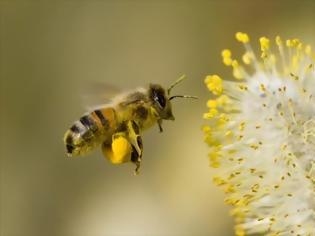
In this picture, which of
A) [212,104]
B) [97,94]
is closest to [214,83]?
[212,104]

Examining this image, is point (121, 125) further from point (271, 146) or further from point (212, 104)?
point (271, 146)

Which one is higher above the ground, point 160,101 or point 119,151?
point 160,101

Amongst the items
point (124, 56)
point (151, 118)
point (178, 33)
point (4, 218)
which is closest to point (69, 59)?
point (124, 56)

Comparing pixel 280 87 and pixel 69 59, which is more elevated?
pixel 69 59

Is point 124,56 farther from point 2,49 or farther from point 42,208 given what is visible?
point 42,208

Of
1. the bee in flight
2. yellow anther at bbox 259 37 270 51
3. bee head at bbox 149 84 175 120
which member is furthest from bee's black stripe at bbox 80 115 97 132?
yellow anther at bbox 259 37 270 51

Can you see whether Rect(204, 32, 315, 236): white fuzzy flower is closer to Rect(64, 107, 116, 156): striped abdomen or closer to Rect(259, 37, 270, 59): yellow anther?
Rect(259, 37, 270, 59): yellow anther

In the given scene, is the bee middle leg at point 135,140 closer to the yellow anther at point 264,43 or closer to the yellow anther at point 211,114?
the yellow anther at point 211,114

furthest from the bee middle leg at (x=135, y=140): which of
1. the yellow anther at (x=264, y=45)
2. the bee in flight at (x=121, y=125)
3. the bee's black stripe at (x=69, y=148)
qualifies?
the yellow anther at (x=264, y=45)
